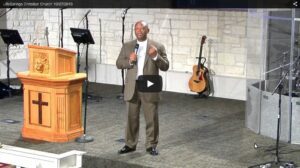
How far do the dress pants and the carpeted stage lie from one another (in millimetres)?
168

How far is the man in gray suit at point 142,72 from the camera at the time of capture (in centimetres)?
534

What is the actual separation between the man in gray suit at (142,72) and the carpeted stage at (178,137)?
0.31 meters

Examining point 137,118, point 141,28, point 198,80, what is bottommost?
point 137,118

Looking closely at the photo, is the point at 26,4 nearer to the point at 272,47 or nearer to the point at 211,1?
the point at 211,1

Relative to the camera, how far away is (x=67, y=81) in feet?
20.3

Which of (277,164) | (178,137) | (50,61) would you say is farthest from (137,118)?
(277,164)

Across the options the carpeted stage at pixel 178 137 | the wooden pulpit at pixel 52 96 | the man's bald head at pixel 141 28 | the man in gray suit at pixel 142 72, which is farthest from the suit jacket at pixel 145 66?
the wooden pulpit at pixel 52 96

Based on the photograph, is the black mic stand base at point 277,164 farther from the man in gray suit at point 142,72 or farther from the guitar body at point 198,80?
the guitar body at point 198,80

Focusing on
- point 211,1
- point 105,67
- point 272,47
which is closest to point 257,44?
point 272,47

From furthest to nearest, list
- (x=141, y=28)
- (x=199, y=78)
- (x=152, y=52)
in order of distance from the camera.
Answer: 1. (x=199, y=78)
2. (x=141, y=28)
3. (x=152, y=52)

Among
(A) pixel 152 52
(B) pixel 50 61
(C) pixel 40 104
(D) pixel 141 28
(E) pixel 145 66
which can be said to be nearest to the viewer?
(A) pixel 152 52

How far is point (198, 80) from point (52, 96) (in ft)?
12.2

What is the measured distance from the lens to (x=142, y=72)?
5.45m
